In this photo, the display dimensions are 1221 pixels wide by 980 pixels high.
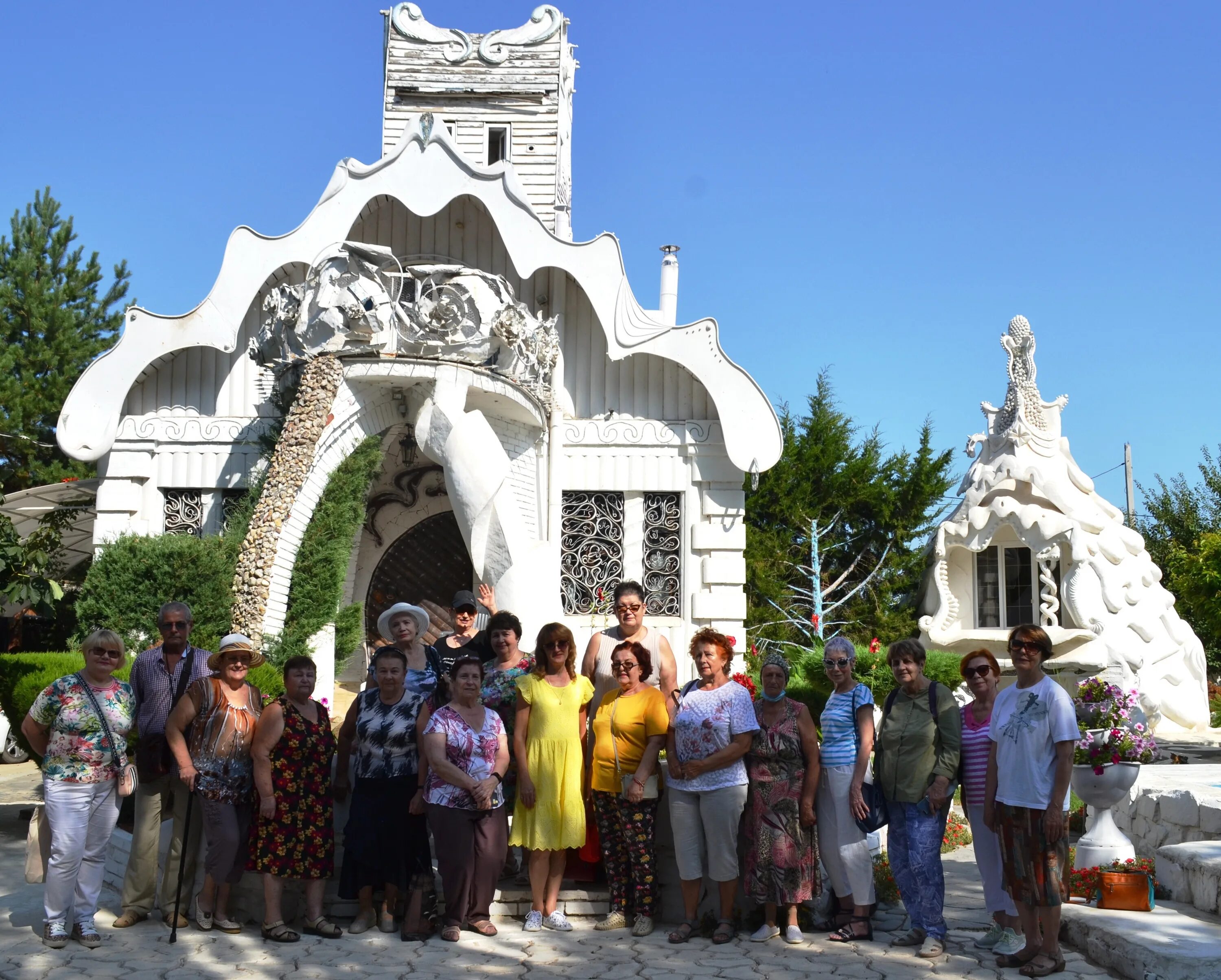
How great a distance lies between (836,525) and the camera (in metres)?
24.2

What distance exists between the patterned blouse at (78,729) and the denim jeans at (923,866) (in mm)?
3705

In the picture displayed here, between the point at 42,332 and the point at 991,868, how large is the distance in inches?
864

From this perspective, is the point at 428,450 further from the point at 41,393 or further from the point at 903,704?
the point at 41,393

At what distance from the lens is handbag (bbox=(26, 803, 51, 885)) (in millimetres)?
5848

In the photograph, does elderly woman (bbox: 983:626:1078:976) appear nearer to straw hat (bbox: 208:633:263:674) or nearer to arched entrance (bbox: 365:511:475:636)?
straw hat (bbox: 208:633:263:674)

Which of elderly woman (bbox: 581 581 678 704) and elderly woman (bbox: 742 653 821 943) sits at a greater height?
elderly woman (bbox: 581 581 678 704)

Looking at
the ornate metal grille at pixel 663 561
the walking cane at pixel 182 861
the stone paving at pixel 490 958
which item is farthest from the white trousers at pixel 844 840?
the ornate metal grille at pixel 663 561

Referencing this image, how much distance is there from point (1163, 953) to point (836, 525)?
19.2 m

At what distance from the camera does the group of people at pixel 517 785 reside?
5.81m

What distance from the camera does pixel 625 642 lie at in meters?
6.35

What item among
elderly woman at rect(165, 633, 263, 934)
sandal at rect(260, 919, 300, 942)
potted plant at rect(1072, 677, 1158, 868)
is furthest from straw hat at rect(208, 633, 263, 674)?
potted plant at rect(1072, 677, 1158, 868)

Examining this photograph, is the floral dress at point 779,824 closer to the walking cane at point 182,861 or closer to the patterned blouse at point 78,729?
the walking cane at point 182,861

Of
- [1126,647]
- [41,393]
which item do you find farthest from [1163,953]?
[41,393]

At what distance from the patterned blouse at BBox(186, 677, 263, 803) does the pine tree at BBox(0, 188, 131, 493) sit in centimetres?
1556
